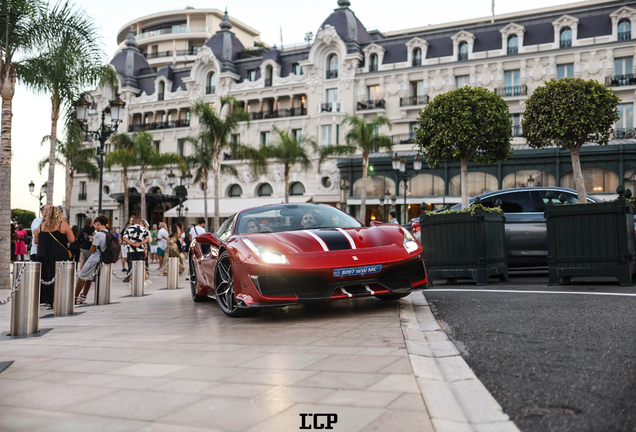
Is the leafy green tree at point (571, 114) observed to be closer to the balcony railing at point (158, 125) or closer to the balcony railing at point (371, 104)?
the balcony railing at point (371, 104)

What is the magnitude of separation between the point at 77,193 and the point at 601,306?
61.1m

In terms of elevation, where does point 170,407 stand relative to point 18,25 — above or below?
below

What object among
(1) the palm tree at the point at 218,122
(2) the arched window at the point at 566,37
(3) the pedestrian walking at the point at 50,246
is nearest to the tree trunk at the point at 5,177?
(3) the pedestrian walking at the point at 50,246

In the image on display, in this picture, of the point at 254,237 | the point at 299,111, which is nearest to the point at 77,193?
the point at 299,111

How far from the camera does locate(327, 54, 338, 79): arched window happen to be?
4656cm

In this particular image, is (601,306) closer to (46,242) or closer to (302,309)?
(302,309)

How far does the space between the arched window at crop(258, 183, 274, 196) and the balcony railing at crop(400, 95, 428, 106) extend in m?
13.3

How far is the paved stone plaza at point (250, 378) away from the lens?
9.36 ft

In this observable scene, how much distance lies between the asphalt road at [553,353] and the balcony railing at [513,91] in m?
35.0

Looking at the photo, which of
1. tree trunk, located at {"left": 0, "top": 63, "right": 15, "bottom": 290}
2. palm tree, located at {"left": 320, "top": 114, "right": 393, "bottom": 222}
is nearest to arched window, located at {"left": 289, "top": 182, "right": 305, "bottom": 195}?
palm tree, located at {"left": 320, "top": 114, "right": 393, "bottom": 222}

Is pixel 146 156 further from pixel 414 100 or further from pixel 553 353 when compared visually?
pixel 553 353

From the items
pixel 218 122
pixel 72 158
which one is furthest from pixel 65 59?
pixel 218 122

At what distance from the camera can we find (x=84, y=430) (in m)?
2.82

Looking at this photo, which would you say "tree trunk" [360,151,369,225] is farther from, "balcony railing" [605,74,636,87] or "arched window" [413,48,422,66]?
"balcony railing" [605,74,636,87]
